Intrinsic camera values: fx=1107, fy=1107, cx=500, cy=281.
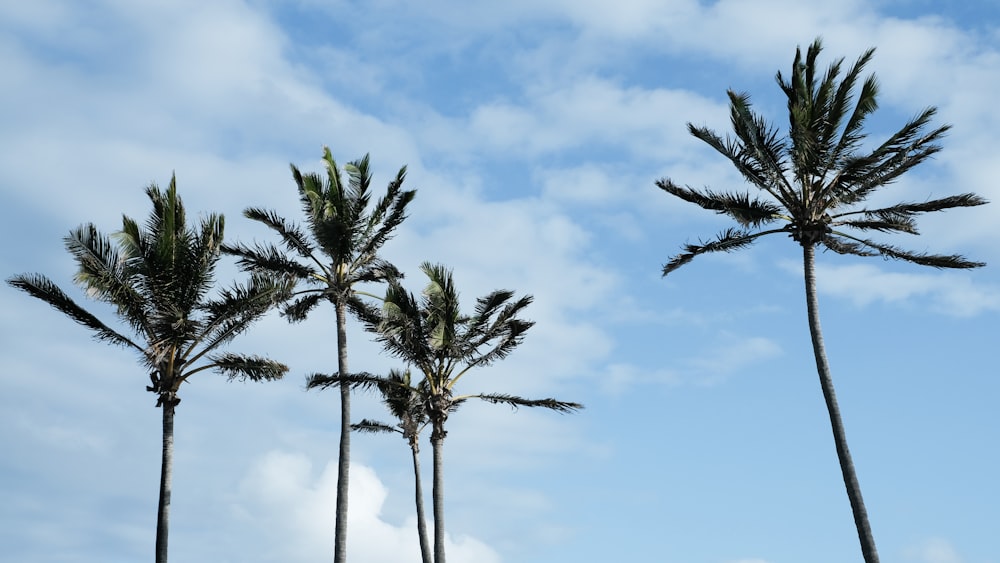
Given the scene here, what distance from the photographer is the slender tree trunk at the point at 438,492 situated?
31.4 metres

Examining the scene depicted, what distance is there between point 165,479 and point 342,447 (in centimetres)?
583

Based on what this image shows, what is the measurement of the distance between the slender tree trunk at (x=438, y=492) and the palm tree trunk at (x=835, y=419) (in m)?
11.3

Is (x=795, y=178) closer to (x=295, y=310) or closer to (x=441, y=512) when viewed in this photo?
(x=441, y=512)

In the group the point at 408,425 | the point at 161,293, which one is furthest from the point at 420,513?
the point at 161,293

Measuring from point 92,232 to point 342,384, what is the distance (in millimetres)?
8192

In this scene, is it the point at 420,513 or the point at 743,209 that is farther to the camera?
the point at 420,513

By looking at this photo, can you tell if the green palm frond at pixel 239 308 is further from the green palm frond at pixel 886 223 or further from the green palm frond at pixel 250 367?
the green palm frond at pixel 886 223

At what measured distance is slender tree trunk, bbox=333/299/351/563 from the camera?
103ft

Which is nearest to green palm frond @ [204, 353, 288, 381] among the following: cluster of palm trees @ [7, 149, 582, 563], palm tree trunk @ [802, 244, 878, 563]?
cluster of palm trees @ [7, 149, 582, 563]

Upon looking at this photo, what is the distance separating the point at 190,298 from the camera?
1142 inches

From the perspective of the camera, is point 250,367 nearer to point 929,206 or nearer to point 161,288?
point 161,288

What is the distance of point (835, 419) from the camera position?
25969 millimetres

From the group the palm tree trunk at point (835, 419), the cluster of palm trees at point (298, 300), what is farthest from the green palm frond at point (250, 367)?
the palm tree trunk at point (835, 419)

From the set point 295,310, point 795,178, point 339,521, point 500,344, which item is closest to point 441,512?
point 339,521
